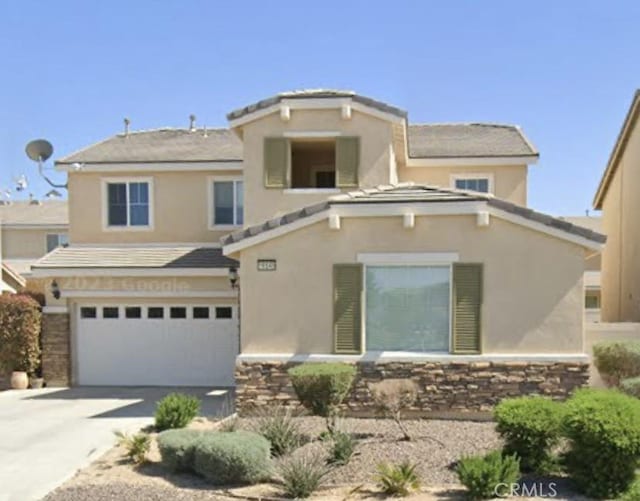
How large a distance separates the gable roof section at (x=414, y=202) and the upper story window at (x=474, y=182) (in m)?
5.73

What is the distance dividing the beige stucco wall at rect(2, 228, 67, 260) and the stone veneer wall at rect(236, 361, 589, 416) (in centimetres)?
2477

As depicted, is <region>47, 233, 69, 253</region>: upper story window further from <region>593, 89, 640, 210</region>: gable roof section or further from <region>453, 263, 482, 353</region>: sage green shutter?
<region>593, 89, 640, 210</region>: gable roof section

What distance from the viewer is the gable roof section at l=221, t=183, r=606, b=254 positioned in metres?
11.2

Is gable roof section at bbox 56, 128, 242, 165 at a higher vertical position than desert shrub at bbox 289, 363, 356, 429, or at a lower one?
higher

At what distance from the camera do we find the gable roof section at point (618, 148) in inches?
712

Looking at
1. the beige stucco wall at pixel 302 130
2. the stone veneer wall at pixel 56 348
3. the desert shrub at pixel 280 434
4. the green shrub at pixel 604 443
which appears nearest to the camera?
the green shrub at pixel 604 443

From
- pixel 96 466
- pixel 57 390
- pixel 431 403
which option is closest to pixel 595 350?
pixel 431 403

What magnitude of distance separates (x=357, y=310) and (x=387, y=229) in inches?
72.3

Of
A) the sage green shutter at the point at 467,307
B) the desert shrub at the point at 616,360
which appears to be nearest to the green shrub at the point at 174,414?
the sage green shutter at the point at 467,307

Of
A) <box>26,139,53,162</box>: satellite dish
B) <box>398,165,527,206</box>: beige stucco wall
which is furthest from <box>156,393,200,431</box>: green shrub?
<box>26,139,53,162</box>: satellite dish

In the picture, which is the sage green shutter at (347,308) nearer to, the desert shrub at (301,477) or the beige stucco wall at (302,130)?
the beige stucco wall at (302,130)

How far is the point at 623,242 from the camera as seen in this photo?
65.0 feet

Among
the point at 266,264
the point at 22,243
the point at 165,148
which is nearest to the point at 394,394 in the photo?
the point at 266,264

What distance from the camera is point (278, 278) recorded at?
39.3 feet
